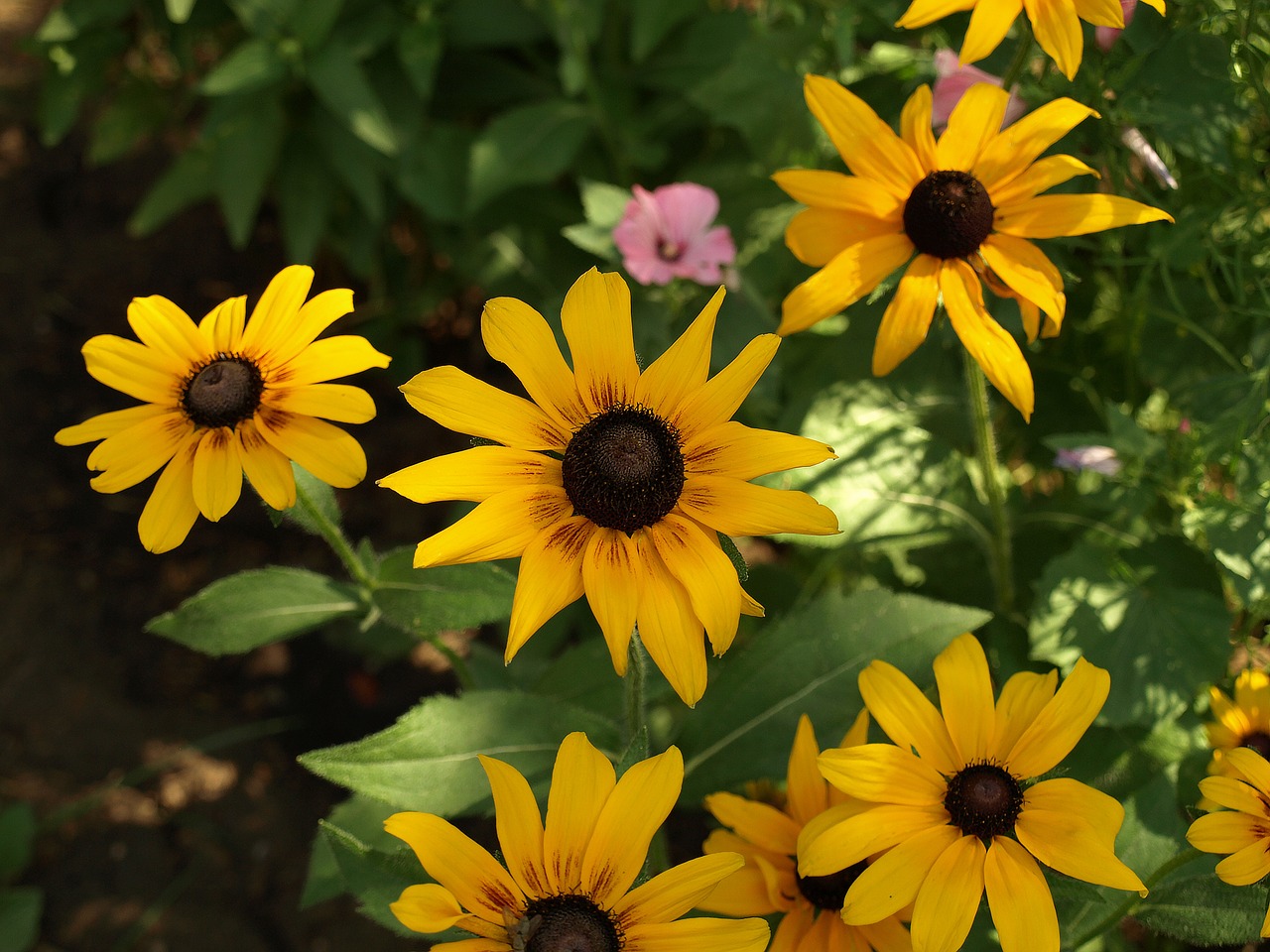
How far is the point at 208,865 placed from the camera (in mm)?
2637

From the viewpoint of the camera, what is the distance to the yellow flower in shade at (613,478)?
3.73 feet

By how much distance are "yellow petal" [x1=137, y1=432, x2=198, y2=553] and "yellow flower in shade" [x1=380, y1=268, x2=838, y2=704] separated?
0.34m

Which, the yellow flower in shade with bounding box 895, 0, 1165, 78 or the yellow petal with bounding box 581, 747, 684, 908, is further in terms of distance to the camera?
the yellow flower in shade with bounding box 895, 0, 1165, 78

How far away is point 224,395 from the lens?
132 cm

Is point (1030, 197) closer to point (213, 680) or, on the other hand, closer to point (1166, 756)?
point (1166, 756)

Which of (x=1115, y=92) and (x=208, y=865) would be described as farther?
(x=208, y=865)

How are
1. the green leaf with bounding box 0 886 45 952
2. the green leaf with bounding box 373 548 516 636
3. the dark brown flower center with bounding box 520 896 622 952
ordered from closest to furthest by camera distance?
the dark brown flower center with bounding box 520 896 622 952
the green leaf with bounding box 373 548 516 636
the green leaf with bounding box 0 886 45 952

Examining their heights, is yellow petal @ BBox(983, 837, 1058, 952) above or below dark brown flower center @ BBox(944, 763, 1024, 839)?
below

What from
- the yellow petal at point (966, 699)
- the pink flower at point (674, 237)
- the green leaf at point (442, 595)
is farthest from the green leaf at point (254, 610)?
the yellow petal at point (966, 699)

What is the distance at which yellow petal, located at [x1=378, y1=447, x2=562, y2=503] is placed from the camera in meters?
1.14

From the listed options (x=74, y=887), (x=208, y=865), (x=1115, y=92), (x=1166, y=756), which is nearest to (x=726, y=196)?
(x=1115, y=92)

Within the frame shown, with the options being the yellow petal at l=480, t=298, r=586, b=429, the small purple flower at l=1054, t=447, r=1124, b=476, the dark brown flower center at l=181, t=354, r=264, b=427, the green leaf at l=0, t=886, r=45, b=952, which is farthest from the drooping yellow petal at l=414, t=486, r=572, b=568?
the green leaf at l=0, t=886, r=45, b=952

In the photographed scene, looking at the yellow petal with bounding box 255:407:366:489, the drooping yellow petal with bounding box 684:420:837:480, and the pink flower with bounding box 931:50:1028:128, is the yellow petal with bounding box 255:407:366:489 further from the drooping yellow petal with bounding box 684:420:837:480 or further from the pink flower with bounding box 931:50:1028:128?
the pink flower with bounding box 931:50:1028:128

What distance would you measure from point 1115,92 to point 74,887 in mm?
2799
